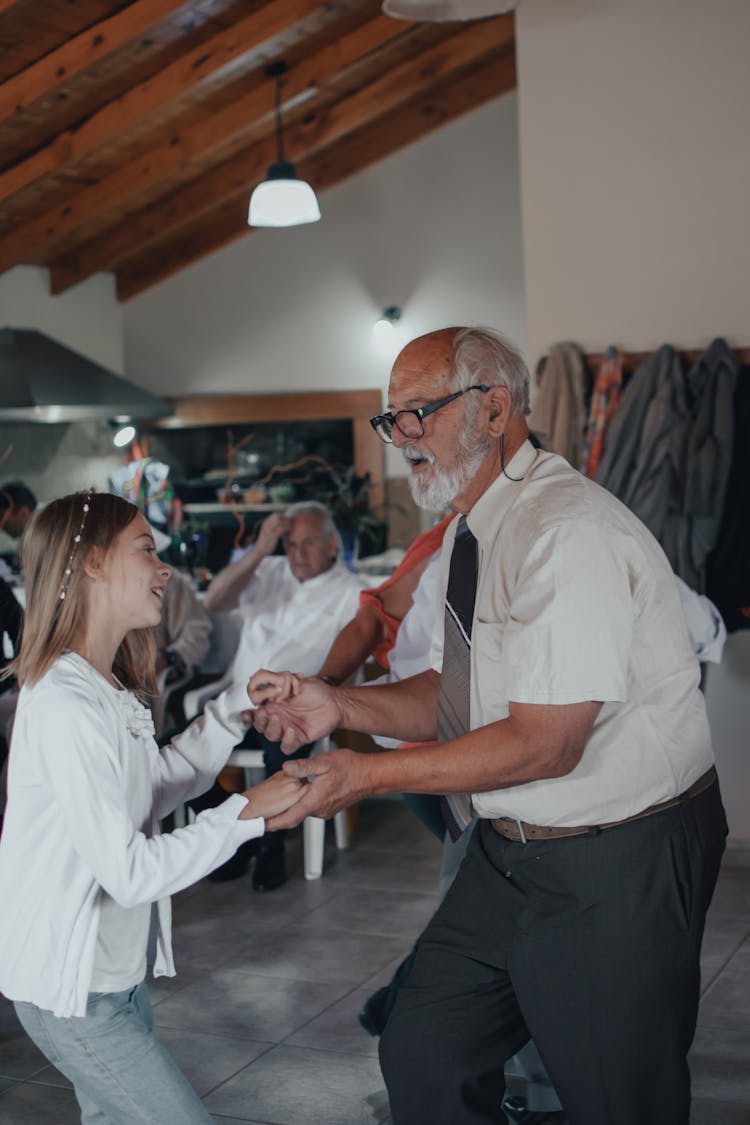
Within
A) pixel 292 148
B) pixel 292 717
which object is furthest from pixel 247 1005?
pixel 292 148

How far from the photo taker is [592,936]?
1.81 metres

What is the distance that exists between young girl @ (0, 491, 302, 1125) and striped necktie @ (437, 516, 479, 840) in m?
0.31

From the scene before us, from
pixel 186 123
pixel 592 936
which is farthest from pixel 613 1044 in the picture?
pixel 186 123

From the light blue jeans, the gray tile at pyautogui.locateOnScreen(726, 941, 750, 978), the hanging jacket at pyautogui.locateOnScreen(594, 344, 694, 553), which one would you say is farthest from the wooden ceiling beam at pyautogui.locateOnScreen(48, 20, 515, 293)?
the light blue jeans

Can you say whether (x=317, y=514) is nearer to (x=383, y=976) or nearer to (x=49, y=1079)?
(x=383, y=976)

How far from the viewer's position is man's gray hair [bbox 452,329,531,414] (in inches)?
76.2

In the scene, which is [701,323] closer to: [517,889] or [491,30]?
[517,889]

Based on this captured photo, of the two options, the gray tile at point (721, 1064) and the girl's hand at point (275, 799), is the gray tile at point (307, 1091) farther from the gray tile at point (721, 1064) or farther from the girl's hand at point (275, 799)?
the girl's hand at point (275, 799)

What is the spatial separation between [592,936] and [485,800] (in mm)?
246

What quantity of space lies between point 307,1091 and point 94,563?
1.57m

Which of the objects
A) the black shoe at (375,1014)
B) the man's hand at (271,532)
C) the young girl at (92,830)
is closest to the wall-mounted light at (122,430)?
the man's hand at (271,532)

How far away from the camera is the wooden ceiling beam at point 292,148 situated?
7.45 m

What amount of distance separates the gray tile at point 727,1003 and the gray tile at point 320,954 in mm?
925

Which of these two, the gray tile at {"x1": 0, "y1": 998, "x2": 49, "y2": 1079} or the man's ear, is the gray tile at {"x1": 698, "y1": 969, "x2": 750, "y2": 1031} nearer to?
the gray tile at {"x1": 0, "y1": 998, "x2": 49, "y2": 1079}
